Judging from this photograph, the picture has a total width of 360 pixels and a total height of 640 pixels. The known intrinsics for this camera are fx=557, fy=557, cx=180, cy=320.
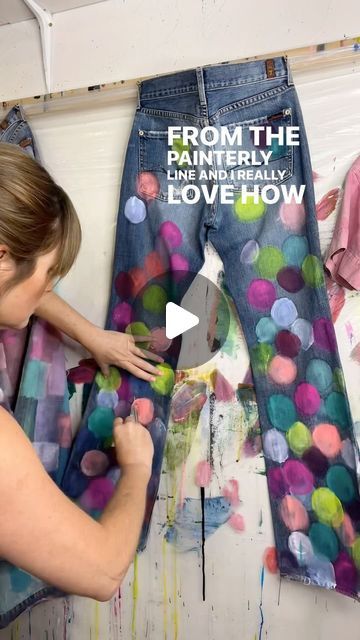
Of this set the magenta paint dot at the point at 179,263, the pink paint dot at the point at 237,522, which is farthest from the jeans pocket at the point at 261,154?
the pink paint dot at the point at 237,522

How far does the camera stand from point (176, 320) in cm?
143

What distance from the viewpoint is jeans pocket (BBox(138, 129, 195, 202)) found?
1.44m

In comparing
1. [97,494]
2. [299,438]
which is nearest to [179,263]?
[299,438]

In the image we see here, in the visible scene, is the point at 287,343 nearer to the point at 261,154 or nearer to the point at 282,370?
the point at 282,370

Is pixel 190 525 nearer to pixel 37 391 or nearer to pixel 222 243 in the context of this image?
pixel 37 391

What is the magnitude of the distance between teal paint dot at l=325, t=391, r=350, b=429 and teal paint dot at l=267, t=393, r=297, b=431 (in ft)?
0.27

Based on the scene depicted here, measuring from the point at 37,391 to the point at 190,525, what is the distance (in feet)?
1.70

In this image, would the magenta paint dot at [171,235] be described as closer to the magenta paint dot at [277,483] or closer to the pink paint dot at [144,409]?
the pink paint dot at [144,409]

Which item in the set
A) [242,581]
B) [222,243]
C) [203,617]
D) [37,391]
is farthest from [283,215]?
[203,617]

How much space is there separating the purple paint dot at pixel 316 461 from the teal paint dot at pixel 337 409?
0.27 feet

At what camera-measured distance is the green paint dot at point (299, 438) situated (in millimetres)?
1292

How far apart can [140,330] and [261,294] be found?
324 millimetres

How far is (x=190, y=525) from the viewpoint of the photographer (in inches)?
55.3

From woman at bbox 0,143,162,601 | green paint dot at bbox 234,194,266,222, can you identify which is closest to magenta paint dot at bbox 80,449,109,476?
woman at bbox 0,143,162,601
